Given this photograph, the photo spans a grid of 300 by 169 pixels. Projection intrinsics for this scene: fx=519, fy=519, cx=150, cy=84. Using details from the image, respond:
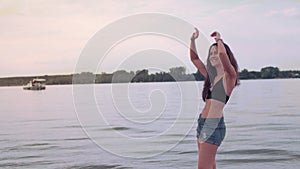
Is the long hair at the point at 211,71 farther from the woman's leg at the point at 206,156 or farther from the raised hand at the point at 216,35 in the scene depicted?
the woman's leg at the point at 206,156

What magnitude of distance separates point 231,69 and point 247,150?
35.7ft

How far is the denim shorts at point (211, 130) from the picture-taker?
22.6 ft

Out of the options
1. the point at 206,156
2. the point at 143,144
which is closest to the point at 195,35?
the point at 206,156

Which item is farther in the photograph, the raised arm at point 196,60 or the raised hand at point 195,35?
the raised arm at point 196,60

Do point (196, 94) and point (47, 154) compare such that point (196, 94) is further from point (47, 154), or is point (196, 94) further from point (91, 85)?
point (47, 154)

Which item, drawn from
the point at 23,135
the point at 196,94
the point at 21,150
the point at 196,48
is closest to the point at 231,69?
the point at 196,48

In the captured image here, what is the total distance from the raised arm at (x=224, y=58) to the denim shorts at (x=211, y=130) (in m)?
0.67

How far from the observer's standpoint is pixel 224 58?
6.64 meters

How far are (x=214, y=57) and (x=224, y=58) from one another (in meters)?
0.27

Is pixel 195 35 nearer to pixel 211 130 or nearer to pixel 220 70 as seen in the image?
pixel 220 70

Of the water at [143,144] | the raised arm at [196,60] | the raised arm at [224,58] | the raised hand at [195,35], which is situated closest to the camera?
the raised arm at [224,58]

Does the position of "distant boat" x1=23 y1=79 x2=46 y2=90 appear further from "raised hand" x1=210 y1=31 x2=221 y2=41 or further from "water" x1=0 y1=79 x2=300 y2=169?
"raised hand" x1=210 y1=31 x2=221 y2=41

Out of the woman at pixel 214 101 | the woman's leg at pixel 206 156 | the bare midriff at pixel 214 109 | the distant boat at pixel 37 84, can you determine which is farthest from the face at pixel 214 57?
the distant boat at pixel 37 84

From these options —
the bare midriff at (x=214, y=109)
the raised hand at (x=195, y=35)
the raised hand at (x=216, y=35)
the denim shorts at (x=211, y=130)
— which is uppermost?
the raised hand at (x=195, y=35)
